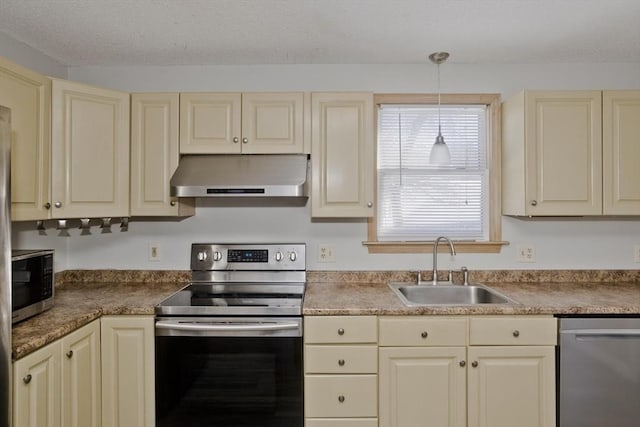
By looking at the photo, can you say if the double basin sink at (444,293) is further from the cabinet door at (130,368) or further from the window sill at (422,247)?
the cabinet door at (130,368)

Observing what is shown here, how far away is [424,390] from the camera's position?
189 cm

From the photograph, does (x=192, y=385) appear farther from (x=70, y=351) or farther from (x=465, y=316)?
(x=465, y=316)

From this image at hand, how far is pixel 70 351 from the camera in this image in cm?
166

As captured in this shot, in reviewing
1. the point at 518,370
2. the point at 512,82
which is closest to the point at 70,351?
the point at 518,370

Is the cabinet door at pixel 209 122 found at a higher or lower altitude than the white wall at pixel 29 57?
lower

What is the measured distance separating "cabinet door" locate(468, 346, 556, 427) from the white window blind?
846 millimetres

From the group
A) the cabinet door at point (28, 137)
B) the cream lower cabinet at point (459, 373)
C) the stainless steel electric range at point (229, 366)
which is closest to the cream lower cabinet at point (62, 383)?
the stainless steel electric range at point (229, 366)

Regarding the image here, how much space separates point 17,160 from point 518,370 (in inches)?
101

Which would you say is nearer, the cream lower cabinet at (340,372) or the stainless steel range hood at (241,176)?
the cream lower cabinet at (340,372)

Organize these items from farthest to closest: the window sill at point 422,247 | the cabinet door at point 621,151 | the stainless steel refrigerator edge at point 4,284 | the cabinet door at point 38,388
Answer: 1. the window sill at point 422,247
2. the cabinet door at point 621,151
3. the cabinet door at point 38,388
4. the stainless steel refrigerator edge at point 4,284

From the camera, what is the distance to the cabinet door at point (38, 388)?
4.54 ft

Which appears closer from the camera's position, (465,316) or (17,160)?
(17,160)

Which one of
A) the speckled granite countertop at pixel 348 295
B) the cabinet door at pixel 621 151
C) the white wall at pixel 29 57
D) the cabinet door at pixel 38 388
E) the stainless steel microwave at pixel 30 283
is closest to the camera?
the cabinet door at pixel 38 388

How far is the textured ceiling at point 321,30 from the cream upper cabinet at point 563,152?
0.35m
